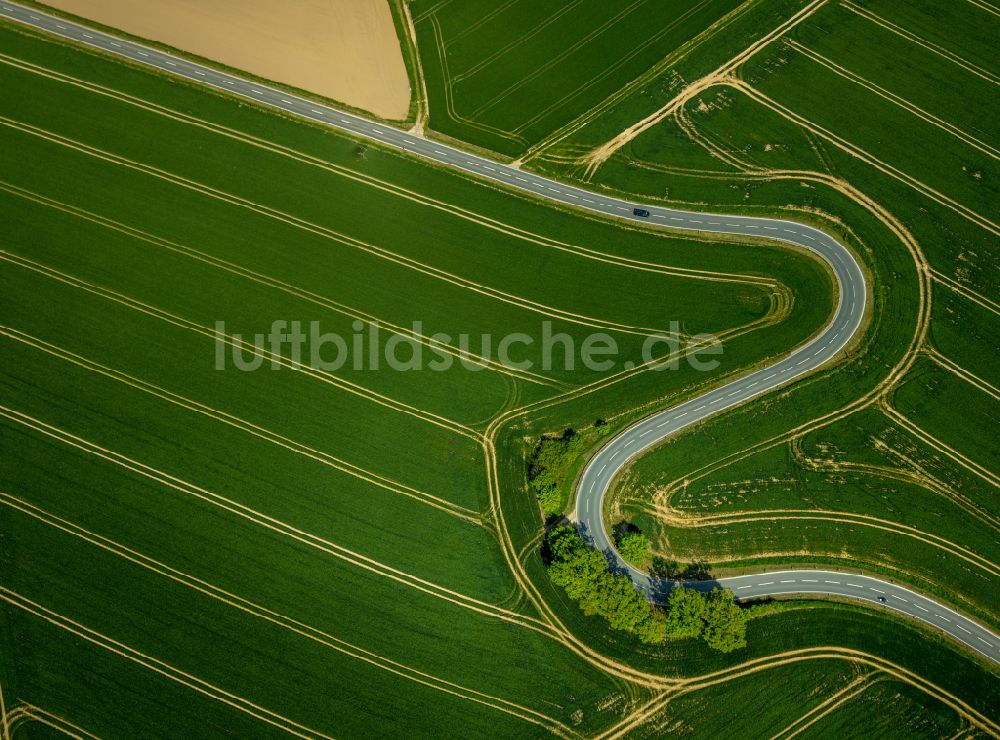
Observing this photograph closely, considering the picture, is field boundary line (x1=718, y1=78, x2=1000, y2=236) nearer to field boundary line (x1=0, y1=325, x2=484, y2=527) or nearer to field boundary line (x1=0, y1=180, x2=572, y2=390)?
field boundary line (x1=0, y1=180, x2=572, y2=390)

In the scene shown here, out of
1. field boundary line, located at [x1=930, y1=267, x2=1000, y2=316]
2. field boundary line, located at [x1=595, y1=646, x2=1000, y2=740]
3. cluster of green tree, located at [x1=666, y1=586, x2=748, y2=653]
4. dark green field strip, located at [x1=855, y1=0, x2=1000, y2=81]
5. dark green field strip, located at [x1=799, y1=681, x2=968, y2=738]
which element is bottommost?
dark green field strip, located at [x1=799, y1=681, x2=968, y2=738]

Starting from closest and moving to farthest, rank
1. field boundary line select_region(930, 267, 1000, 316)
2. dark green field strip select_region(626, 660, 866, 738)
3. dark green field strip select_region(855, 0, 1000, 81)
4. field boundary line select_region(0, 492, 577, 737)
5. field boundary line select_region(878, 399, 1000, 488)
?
1. field boundary line select_region(0, 492, 577, 737)
2. dark green field strip select_region(626, 660, 866, 738)
3. field boundary line select_region(878, 399, 1000, 488)
4. field boundary line select_region(930, 267, 1000, 316)
5. dark green field strip select_region(855, 0, 1000, 81)

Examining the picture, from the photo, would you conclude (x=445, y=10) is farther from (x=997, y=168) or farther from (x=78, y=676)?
(x=78, y=676)

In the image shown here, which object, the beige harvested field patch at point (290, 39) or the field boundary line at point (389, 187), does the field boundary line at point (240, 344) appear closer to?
the field boundary line at point (389, 187)

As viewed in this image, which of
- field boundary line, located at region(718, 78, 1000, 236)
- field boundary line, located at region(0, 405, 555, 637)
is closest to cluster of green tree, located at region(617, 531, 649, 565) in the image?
field boundary line, located at region(0, 405, 555, 637)

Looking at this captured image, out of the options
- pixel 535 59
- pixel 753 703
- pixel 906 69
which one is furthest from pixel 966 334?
pixel 535 59

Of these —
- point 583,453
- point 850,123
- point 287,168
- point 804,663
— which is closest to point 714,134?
point 850,123
